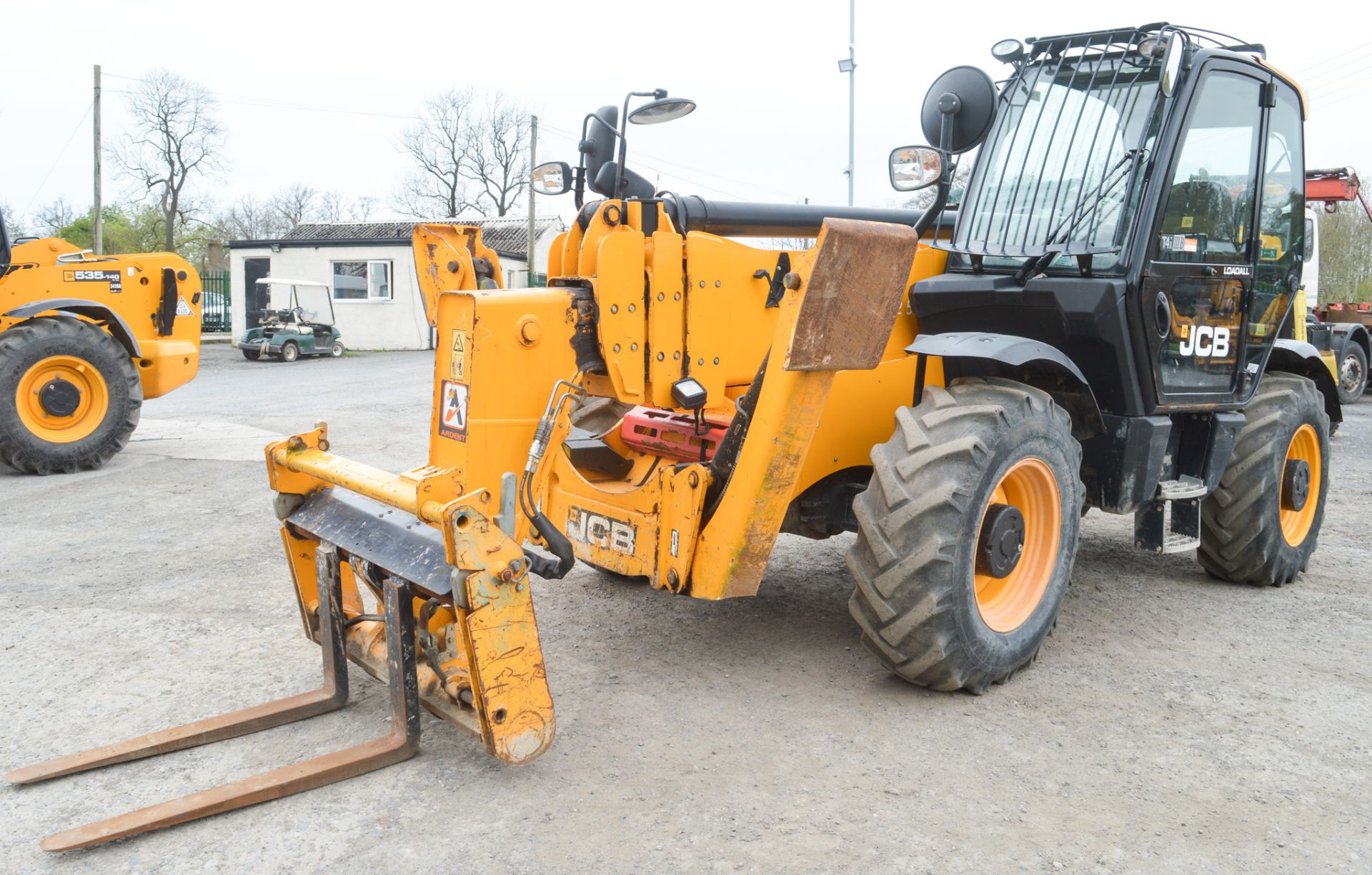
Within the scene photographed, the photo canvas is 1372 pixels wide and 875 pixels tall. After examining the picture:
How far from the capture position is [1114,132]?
4582 millimetres

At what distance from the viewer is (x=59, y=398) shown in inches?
356

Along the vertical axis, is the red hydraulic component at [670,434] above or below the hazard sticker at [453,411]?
below

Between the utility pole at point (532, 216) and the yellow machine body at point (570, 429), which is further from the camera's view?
the utility pole at point (532, 216)

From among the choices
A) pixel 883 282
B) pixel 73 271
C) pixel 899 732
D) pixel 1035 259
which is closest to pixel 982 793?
pixel 899 732

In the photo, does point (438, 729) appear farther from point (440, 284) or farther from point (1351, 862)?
point (1351, 862)

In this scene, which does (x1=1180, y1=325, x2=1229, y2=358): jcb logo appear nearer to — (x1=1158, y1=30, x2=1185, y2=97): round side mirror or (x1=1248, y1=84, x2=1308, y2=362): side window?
(x1=1248, y1=84, x2=1308, y2=362): side window

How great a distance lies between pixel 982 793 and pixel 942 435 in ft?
4.04

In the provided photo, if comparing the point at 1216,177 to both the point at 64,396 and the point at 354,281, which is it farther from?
the point at 354,281

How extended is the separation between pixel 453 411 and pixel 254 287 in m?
29.1

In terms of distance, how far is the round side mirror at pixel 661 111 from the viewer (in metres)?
4.10

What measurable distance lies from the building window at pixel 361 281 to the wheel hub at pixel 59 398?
821 inches

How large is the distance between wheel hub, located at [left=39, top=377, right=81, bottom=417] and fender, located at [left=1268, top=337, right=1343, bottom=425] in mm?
9007

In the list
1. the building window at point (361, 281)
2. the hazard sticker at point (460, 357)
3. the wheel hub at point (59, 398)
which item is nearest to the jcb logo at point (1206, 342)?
the hazard sticker at point (460, 357)

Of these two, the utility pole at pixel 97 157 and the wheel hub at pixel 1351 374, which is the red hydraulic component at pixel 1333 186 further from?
the utility pole at pixel 97 157
